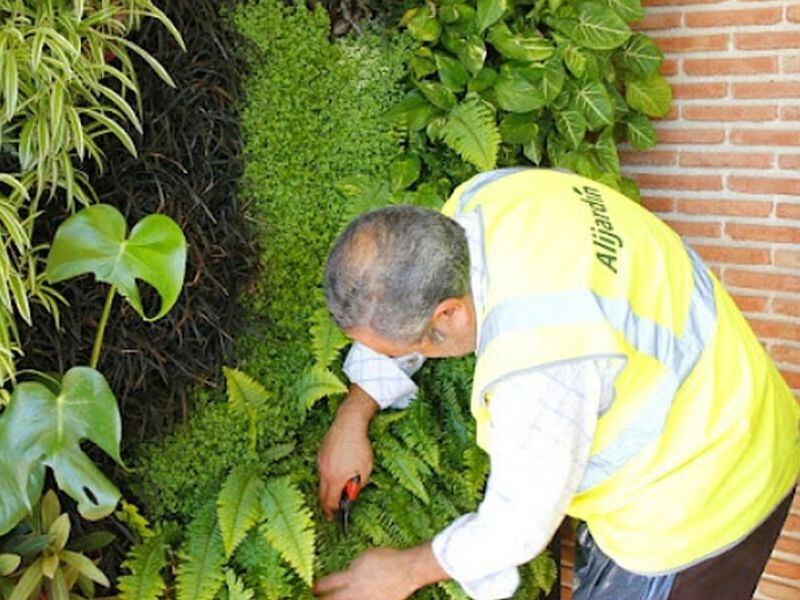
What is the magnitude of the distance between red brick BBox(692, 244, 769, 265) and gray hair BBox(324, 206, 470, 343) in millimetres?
1537

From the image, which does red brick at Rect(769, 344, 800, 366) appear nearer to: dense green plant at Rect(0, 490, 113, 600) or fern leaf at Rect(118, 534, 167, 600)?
fern leaf at Rect(118, 534, 167, 600)

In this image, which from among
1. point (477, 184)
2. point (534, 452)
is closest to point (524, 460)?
point (534, 452)

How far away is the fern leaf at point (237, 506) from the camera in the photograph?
193cm

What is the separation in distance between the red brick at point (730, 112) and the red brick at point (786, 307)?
523 millimetres

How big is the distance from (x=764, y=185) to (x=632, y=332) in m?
1.44

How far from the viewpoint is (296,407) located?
225cm

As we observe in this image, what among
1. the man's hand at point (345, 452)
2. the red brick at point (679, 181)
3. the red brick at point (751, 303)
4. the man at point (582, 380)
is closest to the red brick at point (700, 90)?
the red brick at point (679, 181)

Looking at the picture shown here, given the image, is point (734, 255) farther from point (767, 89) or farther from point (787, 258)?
point (767, 89)

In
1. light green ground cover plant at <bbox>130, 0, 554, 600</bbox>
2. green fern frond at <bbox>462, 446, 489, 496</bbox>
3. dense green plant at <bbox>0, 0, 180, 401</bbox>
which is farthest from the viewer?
green fern frond at <bbox>462, 446, 489, 496</bbox>

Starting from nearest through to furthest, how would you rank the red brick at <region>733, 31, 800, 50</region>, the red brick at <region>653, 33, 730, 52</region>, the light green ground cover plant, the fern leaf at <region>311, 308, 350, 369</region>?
the light green ground cover plant < the fern leaf at <region>311, 308, 350, 369</region> < the red brick at <region>733, 31, 800, 50</region> < the red brick at <region>653, 33, 730, 52</region>

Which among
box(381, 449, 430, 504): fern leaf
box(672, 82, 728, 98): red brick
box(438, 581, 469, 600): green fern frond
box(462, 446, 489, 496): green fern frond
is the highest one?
box(672, 82, 728, 98): red brick

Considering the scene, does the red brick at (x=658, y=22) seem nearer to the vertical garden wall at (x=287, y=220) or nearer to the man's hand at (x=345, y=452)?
the vertical garden wall at (x=287, y=220)

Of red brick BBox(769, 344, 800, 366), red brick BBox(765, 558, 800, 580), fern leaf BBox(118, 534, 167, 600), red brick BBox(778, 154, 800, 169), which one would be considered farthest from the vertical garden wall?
red brick BBox(765, 558, 800, 580)

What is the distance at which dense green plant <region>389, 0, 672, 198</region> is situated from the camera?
236 centimetres
